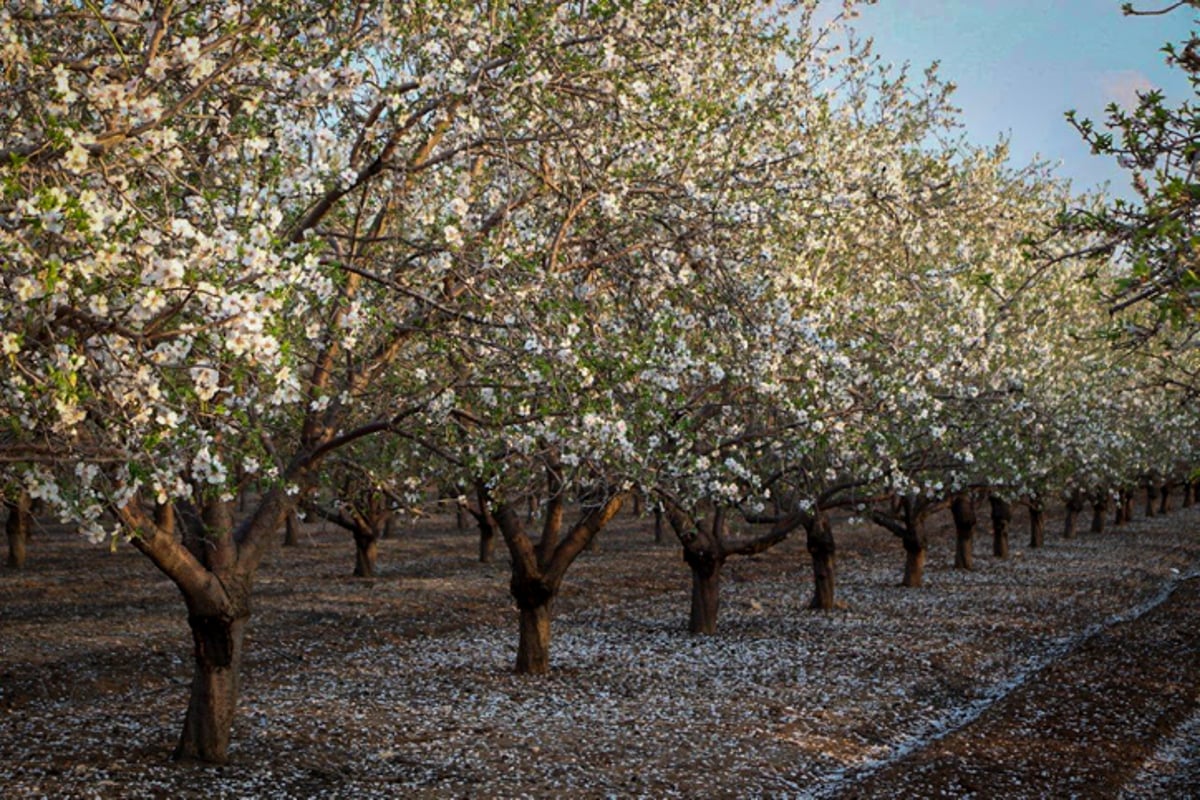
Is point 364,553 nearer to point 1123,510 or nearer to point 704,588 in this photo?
→ point 704,588

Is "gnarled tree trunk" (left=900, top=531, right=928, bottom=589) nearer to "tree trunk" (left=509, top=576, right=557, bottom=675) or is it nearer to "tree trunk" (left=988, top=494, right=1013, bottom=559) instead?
"tree trunk" (left=988, top=494, right=1013, bottom=559)

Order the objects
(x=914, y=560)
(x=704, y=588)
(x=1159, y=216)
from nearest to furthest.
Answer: (x=1159, y=216) < (x=704, y=588) < (x=914, y=560)

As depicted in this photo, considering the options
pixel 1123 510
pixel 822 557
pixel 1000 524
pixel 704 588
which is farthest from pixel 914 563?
pixel 1123 510

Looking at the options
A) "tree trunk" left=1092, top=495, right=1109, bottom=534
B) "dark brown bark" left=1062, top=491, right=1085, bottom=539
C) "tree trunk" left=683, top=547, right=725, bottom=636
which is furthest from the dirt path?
"tree trunk" left=1092, top=495, right=1109, bottom=534

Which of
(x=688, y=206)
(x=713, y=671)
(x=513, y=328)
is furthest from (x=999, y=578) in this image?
(x=513, y=328)

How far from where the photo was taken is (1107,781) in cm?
1412

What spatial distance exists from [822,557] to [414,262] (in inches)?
687

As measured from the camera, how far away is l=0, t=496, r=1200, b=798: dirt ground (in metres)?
13.7

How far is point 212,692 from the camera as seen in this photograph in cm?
1326

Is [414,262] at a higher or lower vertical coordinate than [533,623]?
higher

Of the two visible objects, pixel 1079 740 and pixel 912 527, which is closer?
pixel 1079 740

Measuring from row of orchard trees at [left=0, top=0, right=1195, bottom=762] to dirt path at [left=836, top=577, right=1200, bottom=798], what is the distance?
410 cm

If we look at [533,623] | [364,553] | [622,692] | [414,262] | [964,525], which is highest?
[414,262]

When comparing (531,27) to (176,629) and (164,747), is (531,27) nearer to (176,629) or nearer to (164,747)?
(164,747)
